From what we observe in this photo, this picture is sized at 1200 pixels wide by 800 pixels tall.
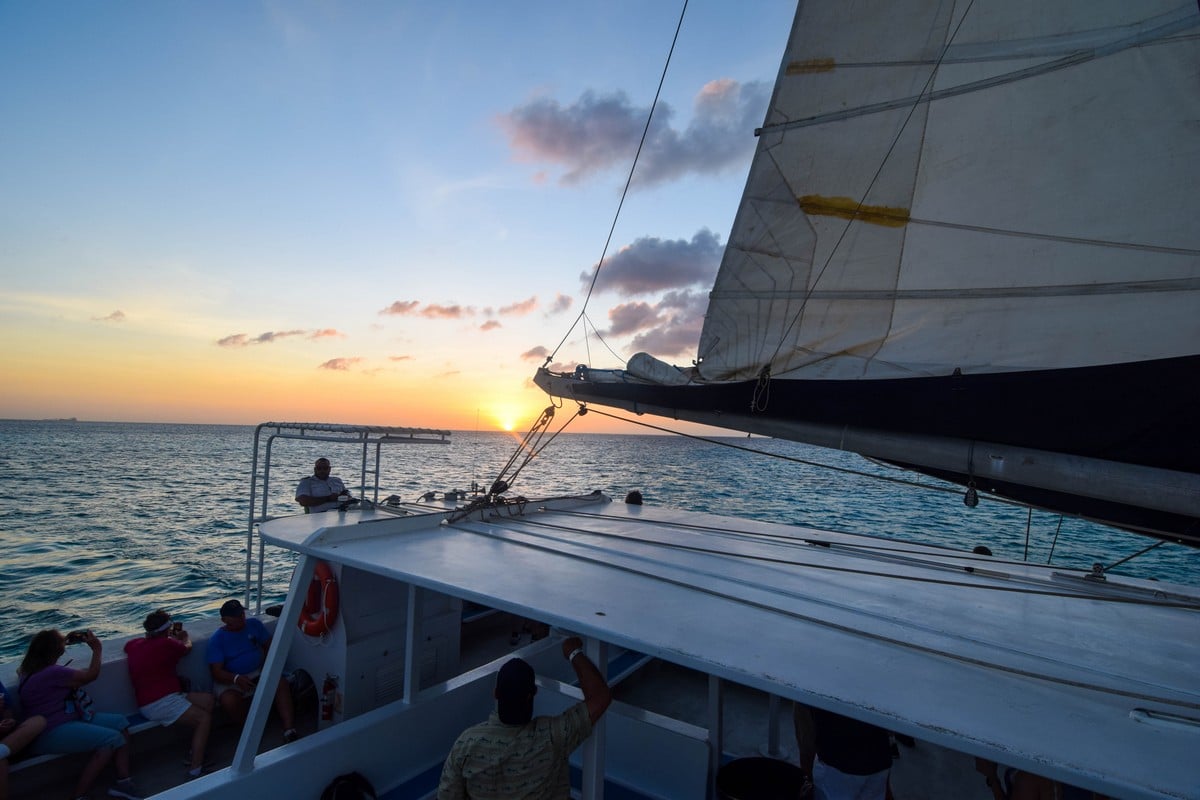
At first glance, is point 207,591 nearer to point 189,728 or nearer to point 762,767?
point 189,728

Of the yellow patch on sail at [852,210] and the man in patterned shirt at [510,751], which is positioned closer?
the man in patterned shirt at [510,751]

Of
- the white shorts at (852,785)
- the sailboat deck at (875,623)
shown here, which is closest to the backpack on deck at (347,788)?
the sailboat deck at (875,623)

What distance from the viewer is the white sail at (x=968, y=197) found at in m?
2.72

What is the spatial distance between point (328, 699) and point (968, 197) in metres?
5.61

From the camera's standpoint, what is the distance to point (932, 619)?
3.29 m

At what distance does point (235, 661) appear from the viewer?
209 inches

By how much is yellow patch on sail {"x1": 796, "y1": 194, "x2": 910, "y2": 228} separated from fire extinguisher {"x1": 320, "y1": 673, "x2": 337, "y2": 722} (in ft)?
16.1

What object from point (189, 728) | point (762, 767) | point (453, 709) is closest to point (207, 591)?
point (189, 728)

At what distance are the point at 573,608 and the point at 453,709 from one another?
2.46 meters

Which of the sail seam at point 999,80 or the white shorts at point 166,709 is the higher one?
the sail seam at point 999,80

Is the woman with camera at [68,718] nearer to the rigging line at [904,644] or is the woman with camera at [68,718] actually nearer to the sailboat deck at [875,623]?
the sailboat deck at [875,623]

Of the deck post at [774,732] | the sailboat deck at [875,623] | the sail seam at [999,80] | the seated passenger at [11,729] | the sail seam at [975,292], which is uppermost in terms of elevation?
the sail seam at [999,80]

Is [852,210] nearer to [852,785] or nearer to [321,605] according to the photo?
[852,785]

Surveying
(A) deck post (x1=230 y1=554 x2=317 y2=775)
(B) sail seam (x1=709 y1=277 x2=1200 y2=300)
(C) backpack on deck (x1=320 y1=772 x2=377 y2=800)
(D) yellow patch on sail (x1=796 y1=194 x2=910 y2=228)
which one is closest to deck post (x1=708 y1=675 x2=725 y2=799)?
(C) backpack on deck (x1=320 y1=772 x2=377 y2=800)
